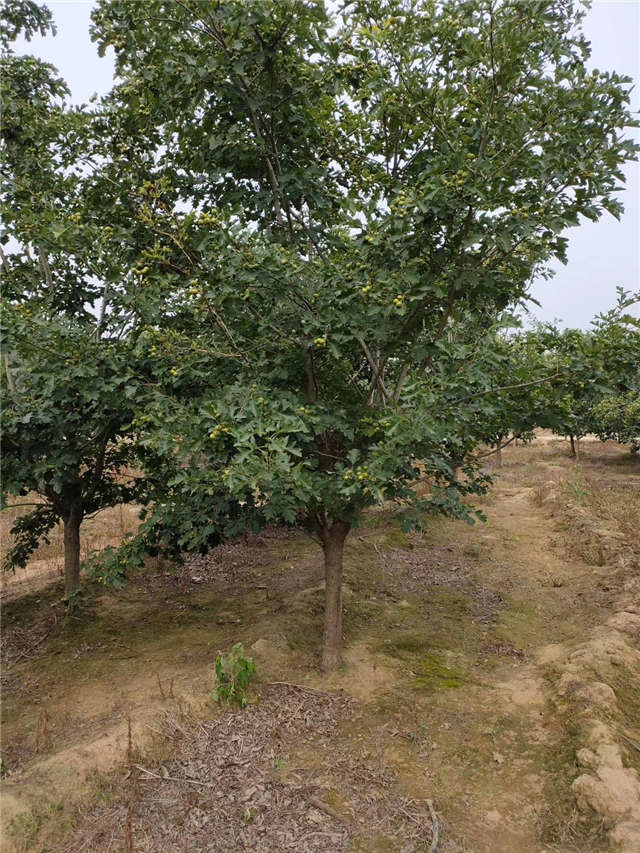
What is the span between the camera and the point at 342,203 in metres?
3.95

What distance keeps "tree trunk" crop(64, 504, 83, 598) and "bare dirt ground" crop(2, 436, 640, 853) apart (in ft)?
1.88

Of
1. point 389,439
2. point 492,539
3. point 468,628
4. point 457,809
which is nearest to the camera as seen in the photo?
point 457,809

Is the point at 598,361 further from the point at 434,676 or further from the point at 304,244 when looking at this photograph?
the point at 434,676

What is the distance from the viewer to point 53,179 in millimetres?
5500

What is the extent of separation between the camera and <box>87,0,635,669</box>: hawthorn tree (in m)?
3.75

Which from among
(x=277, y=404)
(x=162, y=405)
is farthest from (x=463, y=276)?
(x=162, y=405)

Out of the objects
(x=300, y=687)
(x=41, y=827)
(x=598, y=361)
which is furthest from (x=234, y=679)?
(x=598, y=361)

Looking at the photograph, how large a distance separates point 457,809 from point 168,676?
116 inches

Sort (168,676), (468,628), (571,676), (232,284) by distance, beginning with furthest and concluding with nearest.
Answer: (468,628)
(168,676)
(571,676)
(232,284)

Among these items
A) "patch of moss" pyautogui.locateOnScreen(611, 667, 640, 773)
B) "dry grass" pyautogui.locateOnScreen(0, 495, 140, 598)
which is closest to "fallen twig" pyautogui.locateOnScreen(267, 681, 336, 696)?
"patch of moss" pyautogui.locateOnScreen(611, 667, 640, 773)

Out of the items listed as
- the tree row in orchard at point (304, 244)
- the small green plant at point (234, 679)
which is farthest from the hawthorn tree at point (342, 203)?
the small green plant at point (234, 679)

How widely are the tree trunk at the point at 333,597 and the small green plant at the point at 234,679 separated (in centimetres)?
83

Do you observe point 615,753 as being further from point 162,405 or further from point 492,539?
point 492,539

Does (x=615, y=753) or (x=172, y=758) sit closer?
(x=615, y=753)
